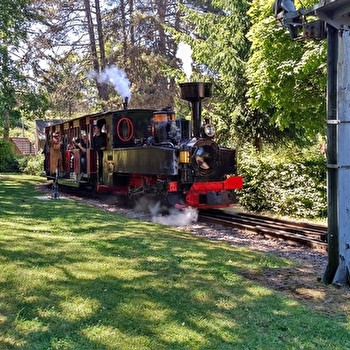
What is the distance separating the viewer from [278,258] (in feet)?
21.8

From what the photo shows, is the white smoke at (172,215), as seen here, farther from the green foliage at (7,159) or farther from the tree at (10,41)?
the green foliage at (7,159)

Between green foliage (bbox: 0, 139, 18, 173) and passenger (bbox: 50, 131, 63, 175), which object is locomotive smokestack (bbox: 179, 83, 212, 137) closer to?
passenger (bbox: 50, 131, 63, 175)

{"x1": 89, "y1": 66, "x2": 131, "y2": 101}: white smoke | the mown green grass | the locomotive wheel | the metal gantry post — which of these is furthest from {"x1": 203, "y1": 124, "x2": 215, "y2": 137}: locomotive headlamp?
{"x1": 89, "y1": 66, "x2": 131, "y2": 101}: white smoke

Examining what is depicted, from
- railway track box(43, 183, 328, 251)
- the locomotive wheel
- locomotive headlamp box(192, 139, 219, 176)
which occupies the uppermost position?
locomotive headlamp box(192, 139, 219, 176)

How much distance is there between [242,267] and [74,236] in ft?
9.65

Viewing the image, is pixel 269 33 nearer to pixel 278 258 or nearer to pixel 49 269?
pixel 278 258

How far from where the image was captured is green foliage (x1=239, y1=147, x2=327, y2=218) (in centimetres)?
1046

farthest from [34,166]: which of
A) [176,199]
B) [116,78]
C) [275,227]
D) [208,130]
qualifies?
[275,227]

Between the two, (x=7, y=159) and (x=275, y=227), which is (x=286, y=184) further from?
(x=7, y=159)

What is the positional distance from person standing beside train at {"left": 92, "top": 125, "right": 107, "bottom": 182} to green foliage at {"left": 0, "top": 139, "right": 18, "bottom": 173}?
19.4 m

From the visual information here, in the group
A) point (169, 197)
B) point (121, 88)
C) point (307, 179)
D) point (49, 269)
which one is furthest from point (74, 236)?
point (121, 88)

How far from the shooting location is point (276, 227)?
9039 mm

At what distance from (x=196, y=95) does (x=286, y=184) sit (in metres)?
3.19

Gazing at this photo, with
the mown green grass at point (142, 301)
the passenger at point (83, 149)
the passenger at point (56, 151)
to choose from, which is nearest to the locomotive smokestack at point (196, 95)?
the mown green grass at point (142, 301)
